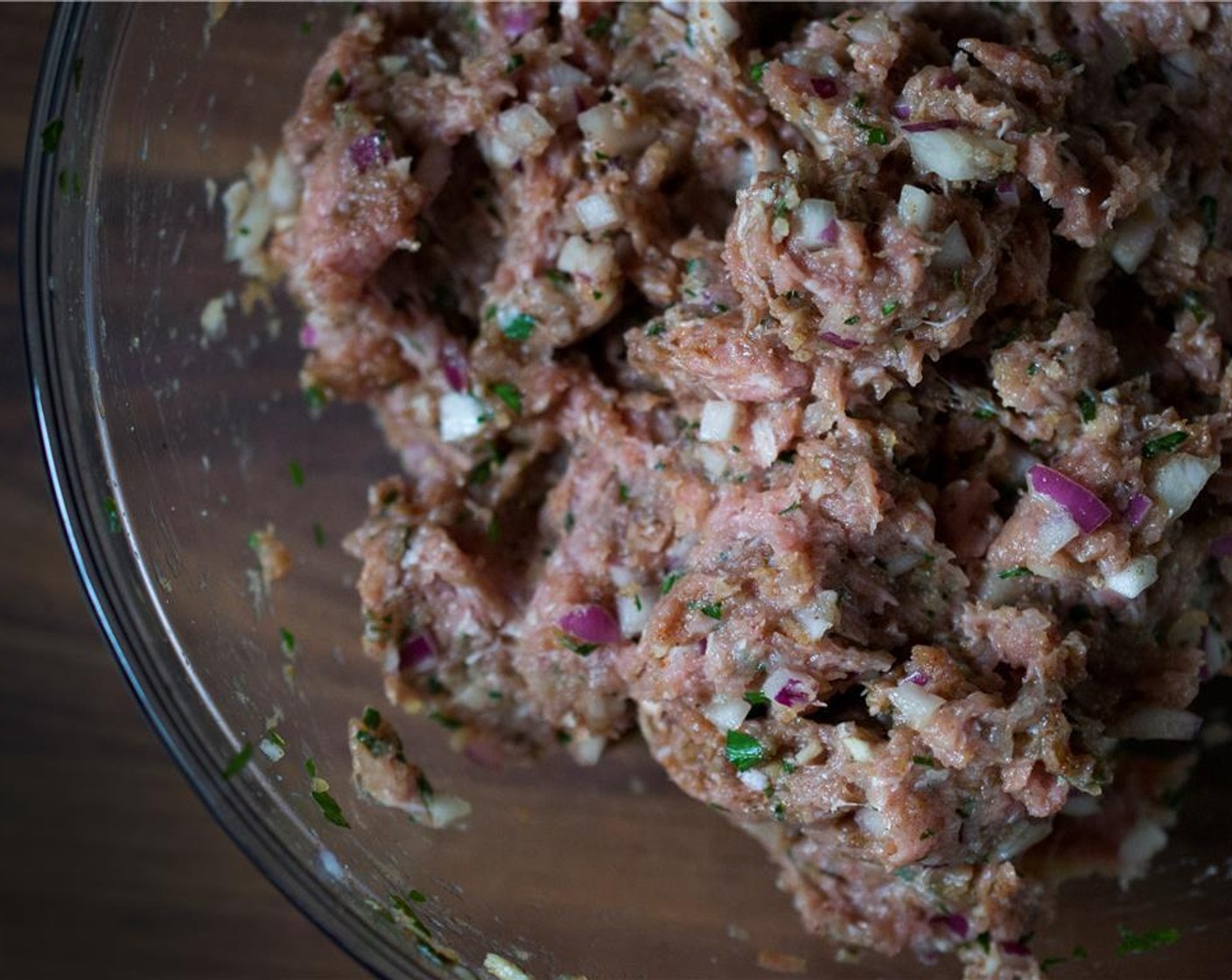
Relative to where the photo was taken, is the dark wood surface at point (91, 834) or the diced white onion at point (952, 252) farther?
the dark wood surface at point (91, 834)

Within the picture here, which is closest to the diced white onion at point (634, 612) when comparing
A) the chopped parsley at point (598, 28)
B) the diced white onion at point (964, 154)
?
the diced white onion at point (964, 154)

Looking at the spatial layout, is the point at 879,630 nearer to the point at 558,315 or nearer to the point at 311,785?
the point at 558,315

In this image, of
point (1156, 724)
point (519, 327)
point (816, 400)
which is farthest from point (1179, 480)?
point (519, 327)

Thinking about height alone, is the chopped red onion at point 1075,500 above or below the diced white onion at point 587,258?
below

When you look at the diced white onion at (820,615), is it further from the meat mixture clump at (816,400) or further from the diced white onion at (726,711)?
the diced white onion at (726,711)

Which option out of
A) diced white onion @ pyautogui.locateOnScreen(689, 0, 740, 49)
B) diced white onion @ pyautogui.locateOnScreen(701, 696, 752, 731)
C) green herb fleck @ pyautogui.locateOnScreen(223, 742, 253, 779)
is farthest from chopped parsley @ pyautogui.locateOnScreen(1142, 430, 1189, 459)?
green herb fleck @ pyautogui.locateOnScreen(223, 742, 253, 779)

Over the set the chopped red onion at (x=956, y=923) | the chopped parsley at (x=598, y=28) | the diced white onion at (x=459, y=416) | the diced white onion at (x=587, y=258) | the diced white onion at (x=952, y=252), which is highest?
the chopped parsley at (x=598, y=28)

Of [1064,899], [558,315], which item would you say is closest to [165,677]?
[558,315]

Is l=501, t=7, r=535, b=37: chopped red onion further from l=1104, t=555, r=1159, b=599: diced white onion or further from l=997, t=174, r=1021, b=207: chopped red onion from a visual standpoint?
l=1104, t=555, r=1159, b=599: diced white onion
